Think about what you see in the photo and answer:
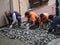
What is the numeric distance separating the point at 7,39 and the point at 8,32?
96cm

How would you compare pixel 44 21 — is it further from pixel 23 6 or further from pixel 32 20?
pixel 23 6

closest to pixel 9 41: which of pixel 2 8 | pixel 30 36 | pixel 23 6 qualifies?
pixel 30 36

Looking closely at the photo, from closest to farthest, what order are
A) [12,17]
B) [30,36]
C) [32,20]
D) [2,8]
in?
[30,36], [32,20], [12,17], [2,8]

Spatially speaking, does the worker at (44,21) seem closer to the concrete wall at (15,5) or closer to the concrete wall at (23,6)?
the concrete wall at (15,5)

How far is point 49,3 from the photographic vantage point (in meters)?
17.3

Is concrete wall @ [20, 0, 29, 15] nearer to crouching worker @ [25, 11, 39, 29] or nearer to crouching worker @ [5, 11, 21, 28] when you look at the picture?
crouching worker @ [5, 11, 21, 28]

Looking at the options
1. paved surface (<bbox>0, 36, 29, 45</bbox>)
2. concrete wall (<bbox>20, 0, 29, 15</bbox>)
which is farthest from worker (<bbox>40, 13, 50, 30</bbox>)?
concrete wall (<bbox>20, 0, 29, 15</bbox>)

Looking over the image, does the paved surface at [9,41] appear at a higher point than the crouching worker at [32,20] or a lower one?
lower

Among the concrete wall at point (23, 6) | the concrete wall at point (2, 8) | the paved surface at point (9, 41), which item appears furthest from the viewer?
the concrete wall at point (23, 6)

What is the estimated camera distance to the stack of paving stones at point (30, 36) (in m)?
9.23

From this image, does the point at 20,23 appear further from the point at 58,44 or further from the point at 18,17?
the point at 58,44

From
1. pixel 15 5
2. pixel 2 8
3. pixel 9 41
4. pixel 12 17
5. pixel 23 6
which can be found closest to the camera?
pixel 9 41

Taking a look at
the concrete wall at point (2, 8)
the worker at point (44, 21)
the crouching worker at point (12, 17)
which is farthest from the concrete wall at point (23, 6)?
the worker at point (44, 21)

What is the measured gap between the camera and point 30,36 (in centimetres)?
1009
